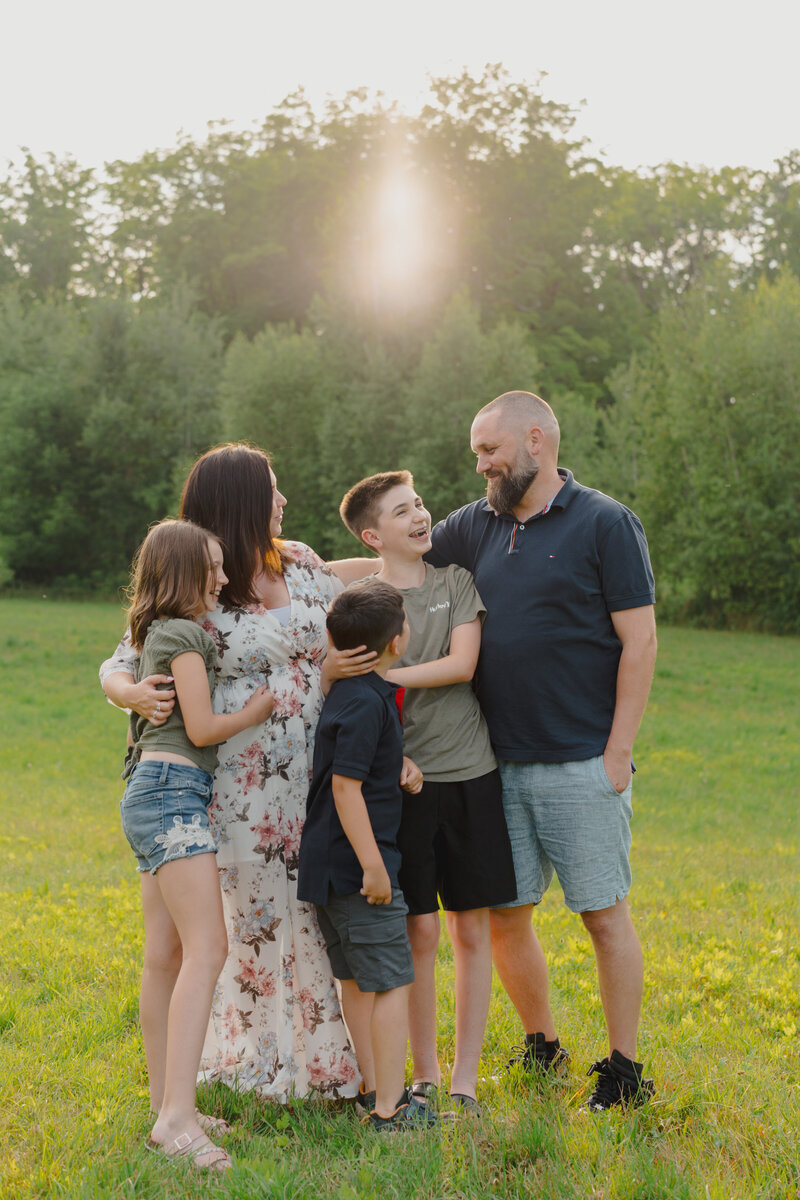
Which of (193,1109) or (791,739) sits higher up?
(193,1109)

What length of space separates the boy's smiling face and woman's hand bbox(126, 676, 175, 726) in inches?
35.7

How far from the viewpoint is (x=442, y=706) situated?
3703 millimetres

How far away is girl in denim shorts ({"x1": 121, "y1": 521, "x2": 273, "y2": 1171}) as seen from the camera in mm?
3221

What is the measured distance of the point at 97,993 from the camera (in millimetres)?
4656

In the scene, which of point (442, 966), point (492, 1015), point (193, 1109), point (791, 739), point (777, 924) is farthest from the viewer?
point (791, 739)

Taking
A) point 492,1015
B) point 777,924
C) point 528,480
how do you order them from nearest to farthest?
point 528,480 < point 492,1015 < point 777,924

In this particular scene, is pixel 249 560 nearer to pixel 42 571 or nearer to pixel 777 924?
pixel 777 924

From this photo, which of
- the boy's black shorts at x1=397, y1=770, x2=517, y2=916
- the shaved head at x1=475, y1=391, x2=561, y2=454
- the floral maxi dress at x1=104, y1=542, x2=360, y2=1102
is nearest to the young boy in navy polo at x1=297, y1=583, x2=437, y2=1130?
the boy's black shorts at x1=397, y1=770, x2=517, y2=916

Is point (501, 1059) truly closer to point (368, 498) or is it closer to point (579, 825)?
point (579, 825)

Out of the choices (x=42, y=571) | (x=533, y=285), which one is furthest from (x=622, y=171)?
(x=42, y=571)

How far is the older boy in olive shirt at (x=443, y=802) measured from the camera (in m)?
3.61

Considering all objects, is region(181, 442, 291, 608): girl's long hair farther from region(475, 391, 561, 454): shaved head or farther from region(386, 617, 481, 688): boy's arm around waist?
region(475, 391, 561, 454): shaved head

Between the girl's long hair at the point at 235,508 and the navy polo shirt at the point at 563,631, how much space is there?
0.85 m

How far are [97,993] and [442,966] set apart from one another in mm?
1735
